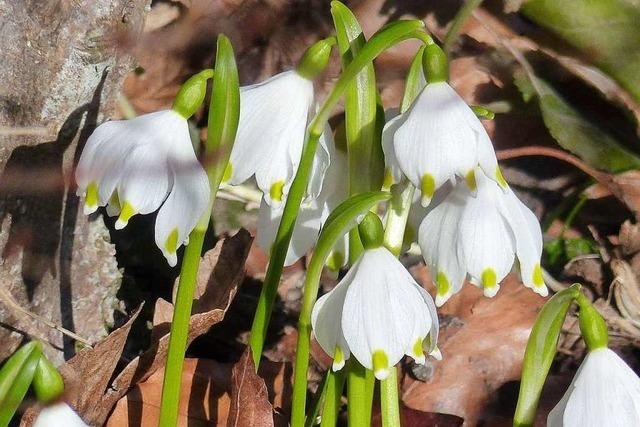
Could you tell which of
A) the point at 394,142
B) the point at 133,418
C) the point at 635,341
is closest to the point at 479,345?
the point at 635,341

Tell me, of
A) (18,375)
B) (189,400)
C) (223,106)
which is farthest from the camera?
(189,400)

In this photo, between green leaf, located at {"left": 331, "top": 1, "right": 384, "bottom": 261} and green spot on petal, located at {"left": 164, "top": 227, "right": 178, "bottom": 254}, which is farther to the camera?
green leaf, located at {"left": 331, "top": 1, "right": 384, "bottom": 261}

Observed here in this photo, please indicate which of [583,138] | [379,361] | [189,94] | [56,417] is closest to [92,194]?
[189,94]

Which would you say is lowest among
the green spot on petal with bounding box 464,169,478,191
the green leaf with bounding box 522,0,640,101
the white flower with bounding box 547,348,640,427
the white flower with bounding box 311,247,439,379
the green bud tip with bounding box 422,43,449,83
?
the green leaf with bounding box 522,0,640,101

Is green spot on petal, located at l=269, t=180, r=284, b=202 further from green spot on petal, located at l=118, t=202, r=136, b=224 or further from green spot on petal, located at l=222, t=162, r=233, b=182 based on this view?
green spot on petal, located at l=118, t=202, r=136, b=224

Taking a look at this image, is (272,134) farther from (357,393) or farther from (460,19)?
(460,19)

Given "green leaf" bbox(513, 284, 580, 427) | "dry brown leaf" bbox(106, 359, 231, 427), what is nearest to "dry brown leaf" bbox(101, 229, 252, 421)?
"dry brown leaf" bbox(106, 359, 231, 427)
